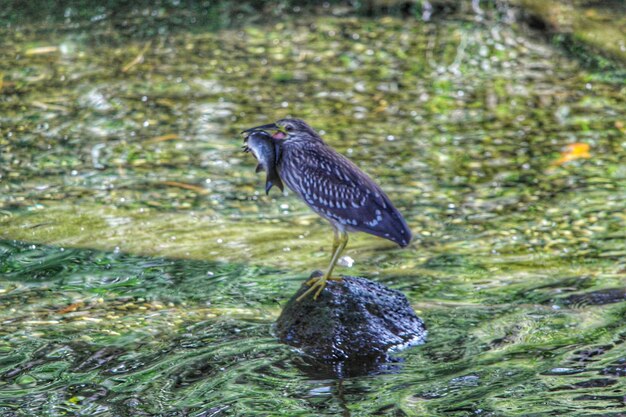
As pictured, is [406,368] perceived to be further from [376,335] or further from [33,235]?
[33,235]

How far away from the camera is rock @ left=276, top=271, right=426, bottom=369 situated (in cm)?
A: 594

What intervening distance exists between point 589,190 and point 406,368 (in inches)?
141

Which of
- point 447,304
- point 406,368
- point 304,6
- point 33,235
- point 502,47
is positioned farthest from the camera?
point 304,6

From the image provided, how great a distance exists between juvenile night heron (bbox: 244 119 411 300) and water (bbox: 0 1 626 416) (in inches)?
28.6

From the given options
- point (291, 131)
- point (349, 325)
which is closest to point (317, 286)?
point (349, 325)

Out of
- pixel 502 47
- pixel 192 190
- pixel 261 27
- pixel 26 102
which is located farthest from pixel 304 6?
pixel 192 190

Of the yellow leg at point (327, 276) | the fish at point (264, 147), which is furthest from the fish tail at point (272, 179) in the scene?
the yellow leg at point (327, 276)

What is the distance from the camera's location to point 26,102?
405 inches

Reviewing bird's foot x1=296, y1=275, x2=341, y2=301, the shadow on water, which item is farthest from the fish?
the shadow on water

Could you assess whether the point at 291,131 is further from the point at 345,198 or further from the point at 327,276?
the point at 327,276

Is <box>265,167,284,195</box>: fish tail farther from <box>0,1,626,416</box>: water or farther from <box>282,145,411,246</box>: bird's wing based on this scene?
<box>0,1,626,416</box>: water

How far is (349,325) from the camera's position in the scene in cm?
601

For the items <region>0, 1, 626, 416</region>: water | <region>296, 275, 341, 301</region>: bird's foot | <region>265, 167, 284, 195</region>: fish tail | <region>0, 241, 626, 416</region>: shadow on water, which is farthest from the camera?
<region>265, 167, 284, 195</region>: fish tail

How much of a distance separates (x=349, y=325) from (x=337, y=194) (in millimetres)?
803
